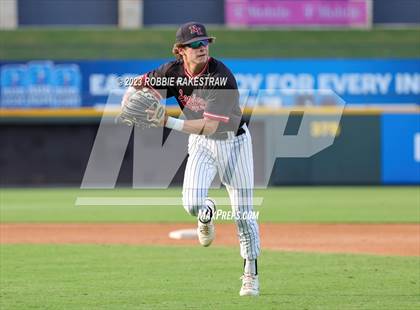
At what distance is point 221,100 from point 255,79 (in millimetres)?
21416

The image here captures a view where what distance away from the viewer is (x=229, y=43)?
106 ft

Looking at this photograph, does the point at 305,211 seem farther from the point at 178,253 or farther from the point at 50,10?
the point at 50,10

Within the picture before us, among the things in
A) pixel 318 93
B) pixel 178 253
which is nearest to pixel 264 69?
pixel 318 93

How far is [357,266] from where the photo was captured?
10242mm

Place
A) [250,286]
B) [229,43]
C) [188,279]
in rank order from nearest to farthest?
1. [250,286]
2. [188,279]
3. [229,43]

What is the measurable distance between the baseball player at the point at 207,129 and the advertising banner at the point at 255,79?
18.0m

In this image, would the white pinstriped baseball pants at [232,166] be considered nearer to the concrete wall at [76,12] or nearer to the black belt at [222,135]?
the black belt at [222,135]

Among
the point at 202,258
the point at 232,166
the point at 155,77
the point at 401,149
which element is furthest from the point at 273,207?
the point at 155,77

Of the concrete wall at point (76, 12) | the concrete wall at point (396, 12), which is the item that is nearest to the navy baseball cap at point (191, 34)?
the concrete wall at point (76, 12)

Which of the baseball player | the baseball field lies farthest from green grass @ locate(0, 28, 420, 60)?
the baseball player

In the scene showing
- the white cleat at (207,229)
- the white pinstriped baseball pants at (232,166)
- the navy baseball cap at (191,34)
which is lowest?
the white cleat at (207,229)

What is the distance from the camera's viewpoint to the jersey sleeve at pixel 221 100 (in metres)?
7.64

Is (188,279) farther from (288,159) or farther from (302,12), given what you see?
(302,12)

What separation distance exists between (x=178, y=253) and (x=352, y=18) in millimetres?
22682
